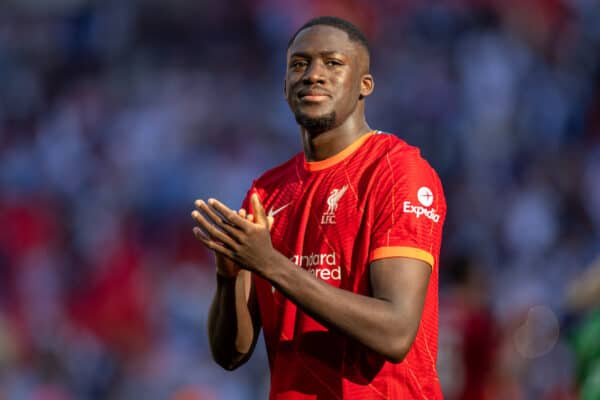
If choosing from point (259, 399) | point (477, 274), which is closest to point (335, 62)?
point (477, 274)

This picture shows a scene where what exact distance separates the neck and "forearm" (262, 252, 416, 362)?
0.69 metres

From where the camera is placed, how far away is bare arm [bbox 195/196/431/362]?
2.91 meters

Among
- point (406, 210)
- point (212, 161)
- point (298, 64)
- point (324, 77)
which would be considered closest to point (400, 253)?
point (406, 210)

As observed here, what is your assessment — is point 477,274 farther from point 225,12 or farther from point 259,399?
point 225,12

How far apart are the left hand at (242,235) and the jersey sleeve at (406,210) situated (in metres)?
0.42

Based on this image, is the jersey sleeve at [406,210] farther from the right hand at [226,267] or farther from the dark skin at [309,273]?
the right hand at [226,267]

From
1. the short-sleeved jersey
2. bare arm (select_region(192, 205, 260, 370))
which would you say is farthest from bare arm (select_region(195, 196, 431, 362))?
bare arm (select_region(192, 205, 260, 370))

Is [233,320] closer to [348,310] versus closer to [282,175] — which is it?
[282,175]

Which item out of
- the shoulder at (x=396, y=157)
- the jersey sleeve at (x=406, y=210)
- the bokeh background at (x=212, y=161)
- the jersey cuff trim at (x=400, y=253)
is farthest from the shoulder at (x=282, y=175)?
the bokeh background at (x=212, y=161)

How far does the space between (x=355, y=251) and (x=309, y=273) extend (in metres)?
0.30

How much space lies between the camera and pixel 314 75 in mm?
3459

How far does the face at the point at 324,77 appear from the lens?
3.47 meters

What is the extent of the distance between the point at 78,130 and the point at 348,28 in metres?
7.99

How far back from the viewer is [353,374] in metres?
3.20
